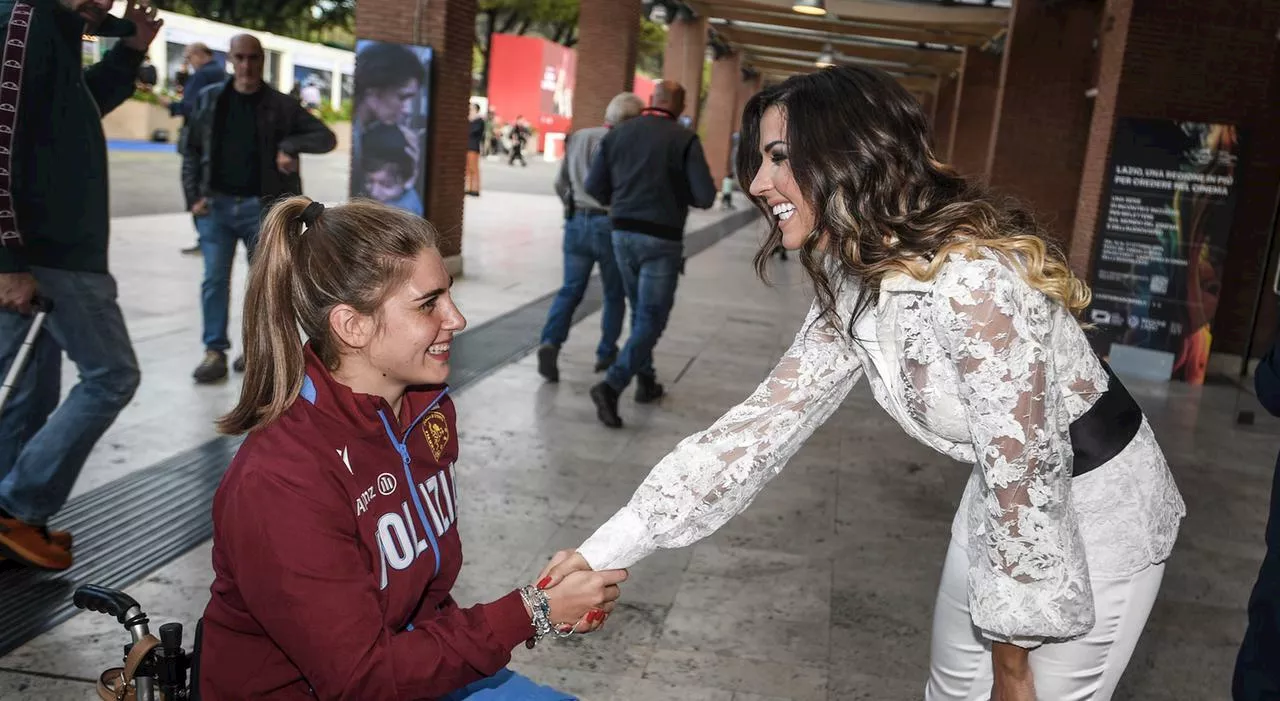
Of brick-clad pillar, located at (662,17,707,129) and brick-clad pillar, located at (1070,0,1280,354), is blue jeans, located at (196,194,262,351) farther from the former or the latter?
brick-clad pillar, located at (662,17,707,129)

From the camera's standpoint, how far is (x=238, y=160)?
6348mm

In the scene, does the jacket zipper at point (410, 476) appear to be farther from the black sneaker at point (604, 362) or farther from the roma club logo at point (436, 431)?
the black sneaker at point (604, 362)

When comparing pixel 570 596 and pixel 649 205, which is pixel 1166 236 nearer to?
pixel 649 205

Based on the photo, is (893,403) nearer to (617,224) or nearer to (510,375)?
(617,224)

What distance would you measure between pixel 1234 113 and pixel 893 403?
827cm

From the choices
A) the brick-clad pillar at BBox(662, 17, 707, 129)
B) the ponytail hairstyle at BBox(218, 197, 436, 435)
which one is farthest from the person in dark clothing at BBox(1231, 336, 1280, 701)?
the brick-clad pillar at BBox(662, 17, 707, 129)

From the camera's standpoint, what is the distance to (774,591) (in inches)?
157

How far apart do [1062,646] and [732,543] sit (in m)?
2.64

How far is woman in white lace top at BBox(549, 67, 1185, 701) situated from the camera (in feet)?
5.42

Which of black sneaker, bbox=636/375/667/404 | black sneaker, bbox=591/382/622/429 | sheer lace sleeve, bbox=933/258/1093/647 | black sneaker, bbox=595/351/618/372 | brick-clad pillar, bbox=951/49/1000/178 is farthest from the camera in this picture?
brick-clad pillar, bbox=951/49/1000/178

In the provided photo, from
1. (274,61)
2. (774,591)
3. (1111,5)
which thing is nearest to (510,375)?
(774,591)

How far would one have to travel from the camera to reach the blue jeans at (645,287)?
617cm

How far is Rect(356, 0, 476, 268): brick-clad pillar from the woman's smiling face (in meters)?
7.78

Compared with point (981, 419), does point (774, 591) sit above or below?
below
